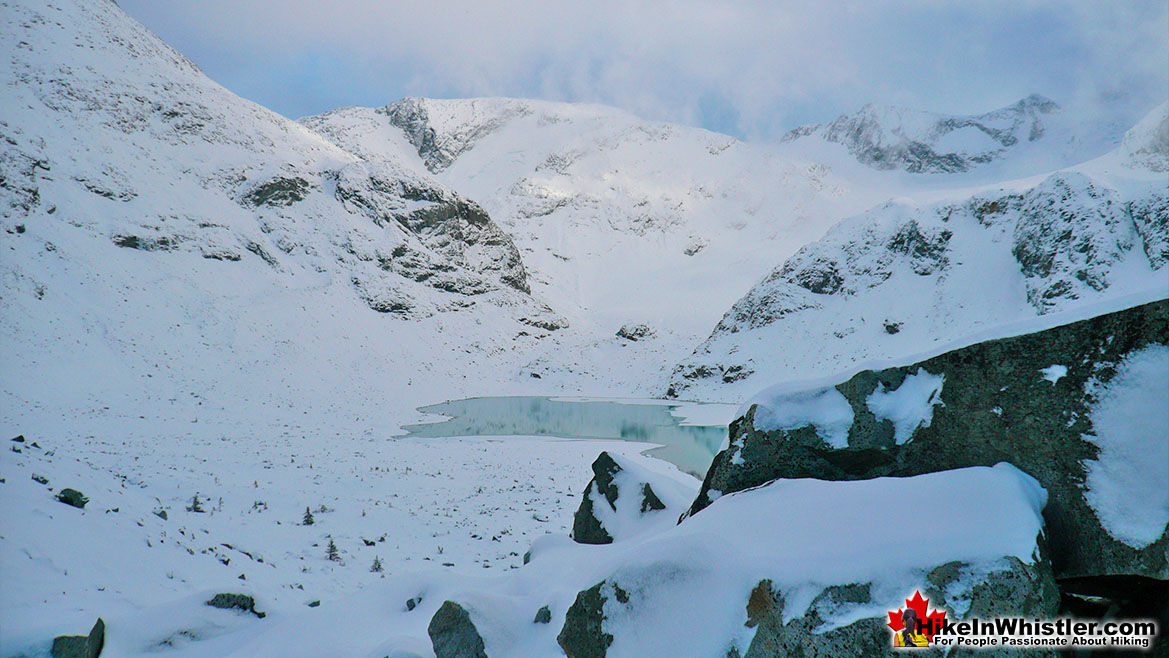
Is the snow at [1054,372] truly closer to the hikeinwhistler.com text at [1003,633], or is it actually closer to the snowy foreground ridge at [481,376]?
the snowy foreground ridge at [481,376]

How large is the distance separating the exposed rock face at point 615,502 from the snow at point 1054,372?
414 centimetres

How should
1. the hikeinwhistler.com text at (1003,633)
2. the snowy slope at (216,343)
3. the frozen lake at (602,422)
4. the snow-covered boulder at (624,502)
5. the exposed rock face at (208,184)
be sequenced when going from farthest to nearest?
the exposed rock face at (208,184) < the frozen lake at (602,422) < the snowy slope at (216,343) < the snow-covered boulder at (624,502) < the hikeinwhistler.com text at (1003,633)

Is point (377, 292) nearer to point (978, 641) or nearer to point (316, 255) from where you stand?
point (316, 255)

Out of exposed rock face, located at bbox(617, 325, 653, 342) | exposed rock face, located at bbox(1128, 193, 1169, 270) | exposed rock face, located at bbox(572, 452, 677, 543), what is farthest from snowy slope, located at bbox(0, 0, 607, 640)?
exposed rock face, located at bbox(1128, 193, 1169, 270)

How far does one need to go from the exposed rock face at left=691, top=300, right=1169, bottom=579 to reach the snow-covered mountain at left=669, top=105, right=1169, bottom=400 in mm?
45433

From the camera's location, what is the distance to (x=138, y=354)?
34656 mm

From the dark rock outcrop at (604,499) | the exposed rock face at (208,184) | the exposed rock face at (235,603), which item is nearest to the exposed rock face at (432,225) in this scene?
the exposed rock face at (208,184)

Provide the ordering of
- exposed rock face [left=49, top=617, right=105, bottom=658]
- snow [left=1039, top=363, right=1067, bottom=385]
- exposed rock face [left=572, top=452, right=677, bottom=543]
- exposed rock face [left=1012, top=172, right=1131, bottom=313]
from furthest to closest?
exposed rock face [left=1012, top=172, right=1131, bottom=313], exposed rock face [left=572, top=452, right=677, bottom=543], exposed rock face [left=49, top=617, right=105, bottom=658], snow [left=1039, top=363, right=1067, bottom=385]

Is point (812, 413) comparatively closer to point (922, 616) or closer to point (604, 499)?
point (922, 616)

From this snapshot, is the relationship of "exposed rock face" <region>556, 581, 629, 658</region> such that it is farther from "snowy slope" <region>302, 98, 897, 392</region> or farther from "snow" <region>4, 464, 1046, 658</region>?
"snowy slope" <region>302, 98, 897, 392</region>

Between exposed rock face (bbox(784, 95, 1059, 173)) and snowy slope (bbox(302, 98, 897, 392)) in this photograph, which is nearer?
snowy slope (bbox(302, 98, 897, 392))

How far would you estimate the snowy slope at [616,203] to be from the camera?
79.9 metres

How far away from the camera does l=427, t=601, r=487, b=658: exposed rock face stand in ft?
14.1

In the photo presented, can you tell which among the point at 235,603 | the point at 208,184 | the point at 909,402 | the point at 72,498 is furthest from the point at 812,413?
the point at 208,184
